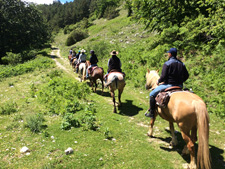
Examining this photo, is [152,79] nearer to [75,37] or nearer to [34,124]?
[34,124]

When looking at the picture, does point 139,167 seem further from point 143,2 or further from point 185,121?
point 143,2

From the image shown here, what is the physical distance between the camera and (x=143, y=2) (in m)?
17.4

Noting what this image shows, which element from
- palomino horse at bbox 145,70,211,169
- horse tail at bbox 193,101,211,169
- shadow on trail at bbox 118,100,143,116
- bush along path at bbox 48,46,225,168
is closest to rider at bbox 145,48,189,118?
palomino horse at bbox 145,70,211,169

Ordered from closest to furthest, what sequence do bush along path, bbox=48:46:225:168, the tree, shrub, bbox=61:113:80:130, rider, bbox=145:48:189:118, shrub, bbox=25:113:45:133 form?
bush along path, bbox=48:46:225:168, rider, bbox=145:48:189:118, shrub, bbox=25:113:45:133, shrub, bbox=61:113:80:130, the tree

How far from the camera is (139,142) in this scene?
6375mm

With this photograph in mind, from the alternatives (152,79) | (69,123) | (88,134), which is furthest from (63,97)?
(152,79)

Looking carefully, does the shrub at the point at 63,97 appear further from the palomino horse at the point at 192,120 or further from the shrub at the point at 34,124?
the palomino horse at the point at 192,120

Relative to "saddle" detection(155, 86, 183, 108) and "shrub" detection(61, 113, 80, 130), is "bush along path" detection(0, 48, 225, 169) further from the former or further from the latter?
"saddle" detection(155, 86, 183, 108)

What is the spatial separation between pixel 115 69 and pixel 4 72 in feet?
53.2

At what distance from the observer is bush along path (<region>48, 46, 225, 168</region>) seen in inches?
204

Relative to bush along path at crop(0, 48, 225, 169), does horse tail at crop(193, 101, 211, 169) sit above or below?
above

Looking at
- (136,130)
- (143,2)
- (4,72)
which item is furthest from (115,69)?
(4,72)

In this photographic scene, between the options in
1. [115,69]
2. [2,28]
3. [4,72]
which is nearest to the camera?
[115,69]

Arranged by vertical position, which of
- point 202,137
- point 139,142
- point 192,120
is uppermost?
point 192,120
